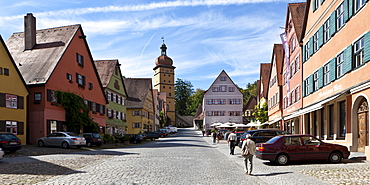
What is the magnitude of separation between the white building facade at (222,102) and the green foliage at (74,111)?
48.9 m

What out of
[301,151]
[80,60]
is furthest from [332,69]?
[80,60]

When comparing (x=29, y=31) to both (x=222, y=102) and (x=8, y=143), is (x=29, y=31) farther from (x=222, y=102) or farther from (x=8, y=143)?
(x=222, y=102)

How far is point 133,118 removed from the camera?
70.3 m

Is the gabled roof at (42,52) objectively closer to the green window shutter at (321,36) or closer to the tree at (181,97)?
the green window shutter at (321,36)

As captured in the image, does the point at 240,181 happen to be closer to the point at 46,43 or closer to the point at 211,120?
the point at 46,43

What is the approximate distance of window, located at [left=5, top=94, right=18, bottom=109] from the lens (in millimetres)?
31698

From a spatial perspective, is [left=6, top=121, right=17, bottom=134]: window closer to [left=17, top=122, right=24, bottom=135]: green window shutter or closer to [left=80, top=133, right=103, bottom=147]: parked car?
[left=17, top=122, right=24, bottom=135]: green window shutter

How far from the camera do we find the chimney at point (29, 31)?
41750mm

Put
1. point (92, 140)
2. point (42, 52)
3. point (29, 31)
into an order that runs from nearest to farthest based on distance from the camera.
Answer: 1. point (92, 140)
2. point (42, 52)
3. point (29, 31)

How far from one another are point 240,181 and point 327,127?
15.6 m

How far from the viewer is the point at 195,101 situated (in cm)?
15150

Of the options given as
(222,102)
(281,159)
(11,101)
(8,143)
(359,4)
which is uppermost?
(359,4)

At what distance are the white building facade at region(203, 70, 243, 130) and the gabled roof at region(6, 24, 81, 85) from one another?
1925 inches

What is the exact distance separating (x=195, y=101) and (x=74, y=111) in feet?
370
